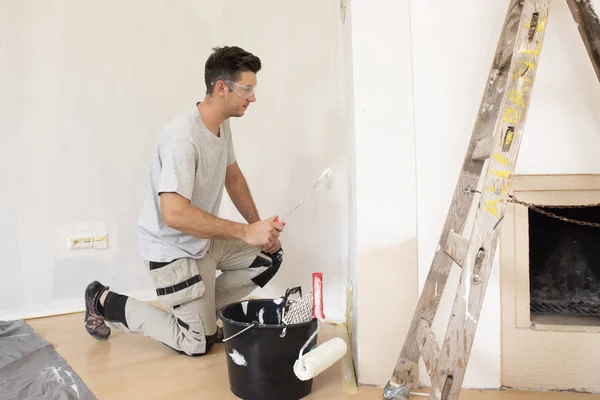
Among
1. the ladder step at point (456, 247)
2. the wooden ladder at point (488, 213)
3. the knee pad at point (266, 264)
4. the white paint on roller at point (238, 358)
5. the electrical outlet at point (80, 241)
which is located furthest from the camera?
the electrical outlet at point (80, 241)

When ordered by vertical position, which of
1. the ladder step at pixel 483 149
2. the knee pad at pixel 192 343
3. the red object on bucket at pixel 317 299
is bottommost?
the knee pad at pixel 192 343

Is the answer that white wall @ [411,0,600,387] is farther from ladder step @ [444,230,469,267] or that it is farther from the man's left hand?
the man's left hand

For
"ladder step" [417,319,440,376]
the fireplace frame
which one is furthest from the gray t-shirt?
the fireplace frame

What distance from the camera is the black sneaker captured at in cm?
232

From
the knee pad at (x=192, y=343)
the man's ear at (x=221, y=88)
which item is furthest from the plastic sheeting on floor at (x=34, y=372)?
the man's ear at (x=221, y=88)

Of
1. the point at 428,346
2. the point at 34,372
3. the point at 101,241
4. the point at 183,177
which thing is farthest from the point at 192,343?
the point at 101,241

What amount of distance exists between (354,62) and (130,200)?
1.84 metres

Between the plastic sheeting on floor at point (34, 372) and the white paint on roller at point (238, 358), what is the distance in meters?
0.51

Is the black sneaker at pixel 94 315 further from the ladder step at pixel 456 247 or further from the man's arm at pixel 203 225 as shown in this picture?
the ladder step at pixel 456 247

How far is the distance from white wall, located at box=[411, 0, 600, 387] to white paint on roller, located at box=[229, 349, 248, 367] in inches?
26.4

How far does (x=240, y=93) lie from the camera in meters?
2.11

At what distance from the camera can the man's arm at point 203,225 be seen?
197 cm

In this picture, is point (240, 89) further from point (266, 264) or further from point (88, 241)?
point (88, 241)

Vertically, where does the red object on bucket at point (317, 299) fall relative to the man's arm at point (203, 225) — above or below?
below
